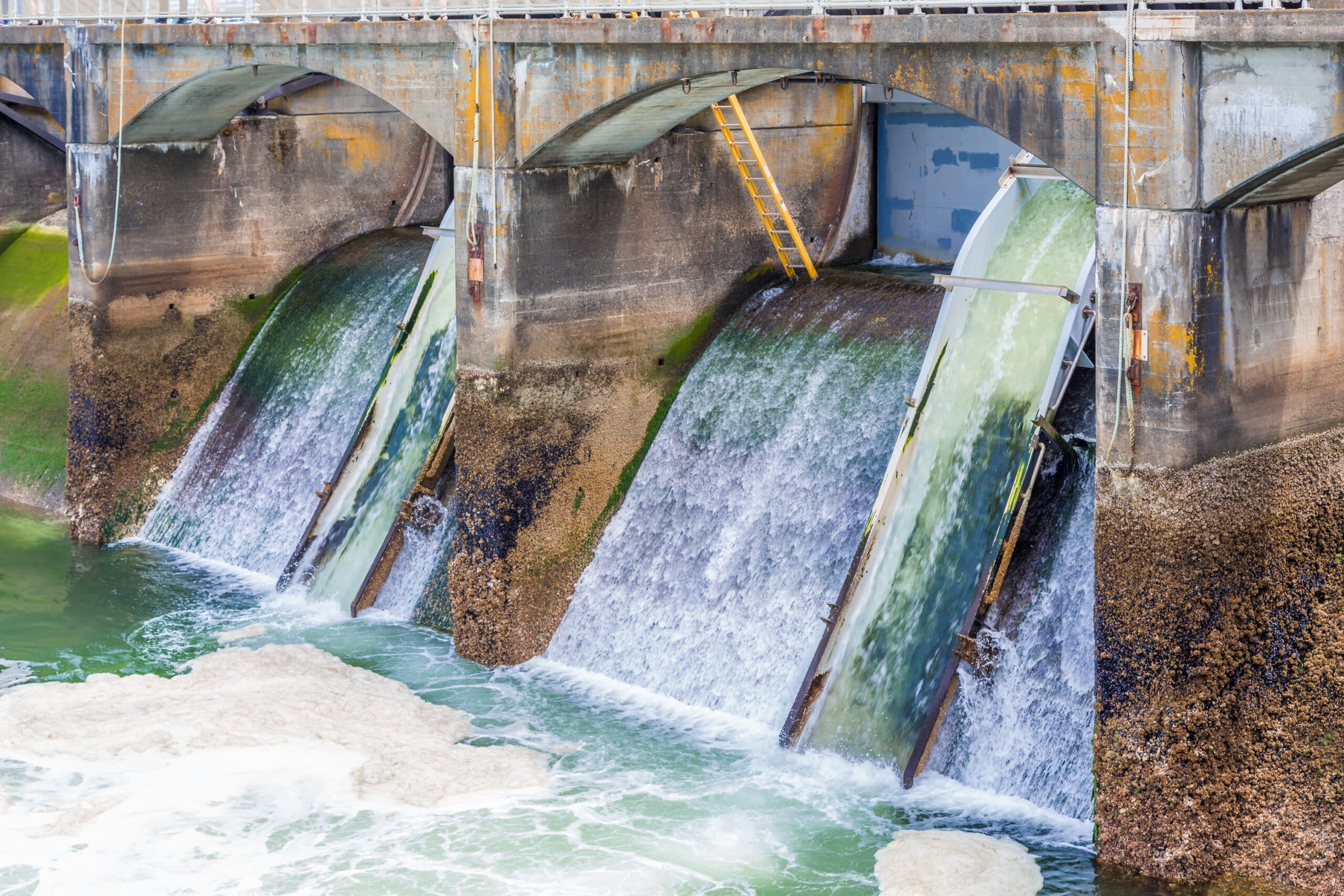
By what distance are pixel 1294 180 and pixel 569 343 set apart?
7.81 m

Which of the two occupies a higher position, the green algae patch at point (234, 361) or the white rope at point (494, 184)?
the white rope at point (494, 184)

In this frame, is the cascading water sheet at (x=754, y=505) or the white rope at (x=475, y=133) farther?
the white rope at (x=475, y=133)

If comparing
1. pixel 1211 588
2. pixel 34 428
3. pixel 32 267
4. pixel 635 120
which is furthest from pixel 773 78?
pixel 32 267

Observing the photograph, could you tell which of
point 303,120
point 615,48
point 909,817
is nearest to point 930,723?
point 909,817

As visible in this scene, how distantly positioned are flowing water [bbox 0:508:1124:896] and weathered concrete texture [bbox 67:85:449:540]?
615 centimetres

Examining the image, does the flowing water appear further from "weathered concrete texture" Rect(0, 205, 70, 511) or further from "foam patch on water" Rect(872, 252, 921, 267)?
"weathered concrete texture" Rect(0, 205, 70, 511)

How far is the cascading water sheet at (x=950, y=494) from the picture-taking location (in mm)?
13961

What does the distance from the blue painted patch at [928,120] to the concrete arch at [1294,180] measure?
7.31m

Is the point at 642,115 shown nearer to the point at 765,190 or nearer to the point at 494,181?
the point at 494,181

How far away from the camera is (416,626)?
17938 mm

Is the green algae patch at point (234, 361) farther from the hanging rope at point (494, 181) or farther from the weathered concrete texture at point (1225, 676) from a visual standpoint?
the weathered concrete texture at point (1225, 676)

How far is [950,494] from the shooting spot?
47.7 feet

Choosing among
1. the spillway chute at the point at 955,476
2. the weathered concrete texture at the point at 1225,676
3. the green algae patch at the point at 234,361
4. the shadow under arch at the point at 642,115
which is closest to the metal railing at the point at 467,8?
the shadow under arch at the point at 642,115

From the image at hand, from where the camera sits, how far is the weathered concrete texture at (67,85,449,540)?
21.6m
